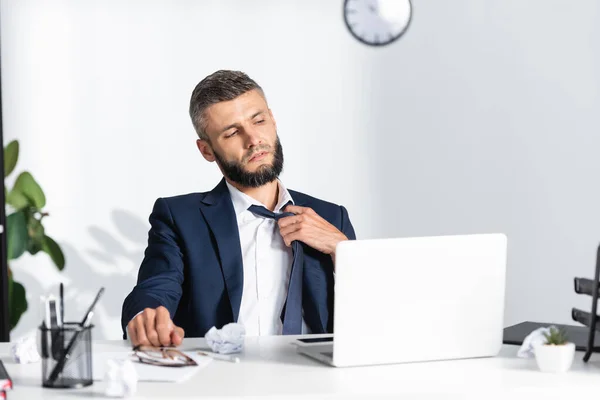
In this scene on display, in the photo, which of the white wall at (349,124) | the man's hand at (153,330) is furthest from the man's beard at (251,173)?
the white wall at (349,124)

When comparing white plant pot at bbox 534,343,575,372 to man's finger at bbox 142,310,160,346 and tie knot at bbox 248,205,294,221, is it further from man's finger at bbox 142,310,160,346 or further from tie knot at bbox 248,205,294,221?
tie knot at bbox 248,205,294,221

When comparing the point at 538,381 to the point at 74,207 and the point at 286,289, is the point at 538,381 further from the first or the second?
the point at 74,207

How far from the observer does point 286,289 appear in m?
2.59

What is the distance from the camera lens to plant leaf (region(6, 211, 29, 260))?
441 centimetres

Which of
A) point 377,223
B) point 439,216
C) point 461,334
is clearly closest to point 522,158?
point 439,216

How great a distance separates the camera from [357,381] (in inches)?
66.4

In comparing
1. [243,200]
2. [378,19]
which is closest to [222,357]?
[243,200]

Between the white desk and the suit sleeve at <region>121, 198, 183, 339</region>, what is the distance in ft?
1.45

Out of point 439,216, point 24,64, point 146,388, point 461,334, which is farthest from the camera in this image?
point 439,216

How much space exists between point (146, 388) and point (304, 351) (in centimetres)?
42

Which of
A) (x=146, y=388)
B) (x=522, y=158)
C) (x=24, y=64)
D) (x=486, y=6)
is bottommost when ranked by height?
(x=146, y=388)

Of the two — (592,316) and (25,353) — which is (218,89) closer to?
(25,353)

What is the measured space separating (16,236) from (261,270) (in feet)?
7.25

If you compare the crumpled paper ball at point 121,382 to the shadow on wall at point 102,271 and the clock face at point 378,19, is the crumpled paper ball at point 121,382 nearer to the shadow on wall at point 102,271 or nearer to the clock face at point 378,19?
the shadow on wall at point 102,271
